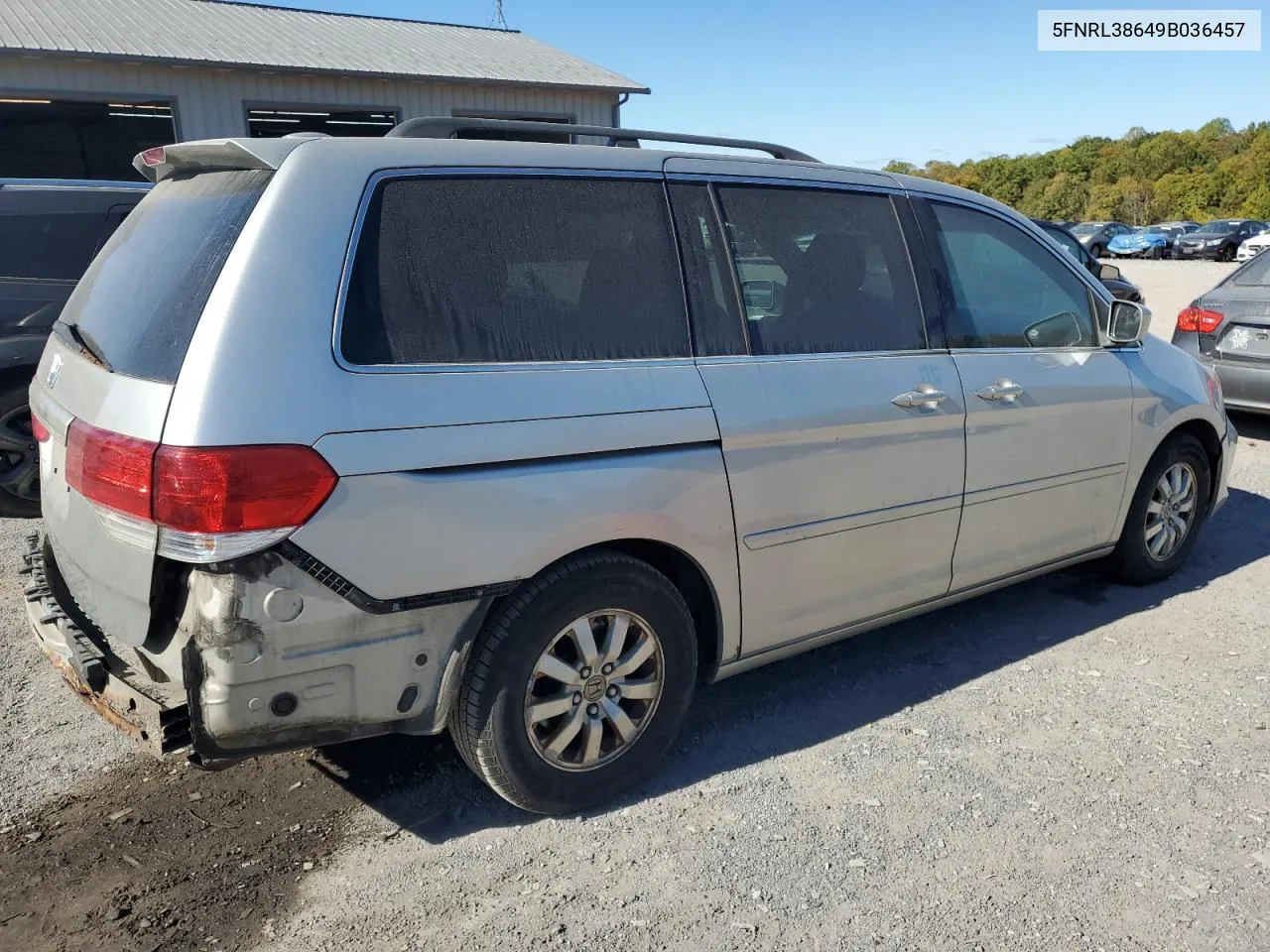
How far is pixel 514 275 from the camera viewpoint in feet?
9.02

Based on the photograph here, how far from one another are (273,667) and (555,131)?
6.15ft

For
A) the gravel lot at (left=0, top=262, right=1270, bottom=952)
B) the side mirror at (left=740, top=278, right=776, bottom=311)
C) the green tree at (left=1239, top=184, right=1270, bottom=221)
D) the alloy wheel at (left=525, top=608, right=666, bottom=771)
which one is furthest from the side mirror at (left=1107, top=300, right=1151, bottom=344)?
the green tree at (left=1239, top=184, right=1270, bottom=221)

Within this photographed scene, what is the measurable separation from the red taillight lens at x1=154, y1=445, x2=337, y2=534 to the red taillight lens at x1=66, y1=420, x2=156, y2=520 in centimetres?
5

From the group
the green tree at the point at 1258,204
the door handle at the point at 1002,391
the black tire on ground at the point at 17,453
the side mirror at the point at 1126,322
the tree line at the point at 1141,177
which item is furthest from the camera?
the tree line at the point at 1141,177

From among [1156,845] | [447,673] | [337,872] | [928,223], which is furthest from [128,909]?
[928,223]

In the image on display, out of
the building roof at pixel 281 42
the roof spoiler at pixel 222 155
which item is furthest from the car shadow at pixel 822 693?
the building roof at pixel 281 42

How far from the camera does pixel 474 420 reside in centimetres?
254

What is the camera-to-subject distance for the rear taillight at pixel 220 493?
225cm

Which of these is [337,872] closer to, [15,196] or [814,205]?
[814,205]

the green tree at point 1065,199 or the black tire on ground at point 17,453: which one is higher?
the green tree at point 1065,199

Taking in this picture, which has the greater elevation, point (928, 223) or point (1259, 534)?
point (928, 223)

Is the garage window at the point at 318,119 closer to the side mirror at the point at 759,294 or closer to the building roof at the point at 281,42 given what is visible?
the building roof at the point at 281,42

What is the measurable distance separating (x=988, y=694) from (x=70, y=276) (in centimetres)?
558

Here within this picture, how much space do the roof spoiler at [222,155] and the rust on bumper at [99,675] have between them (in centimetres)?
124
